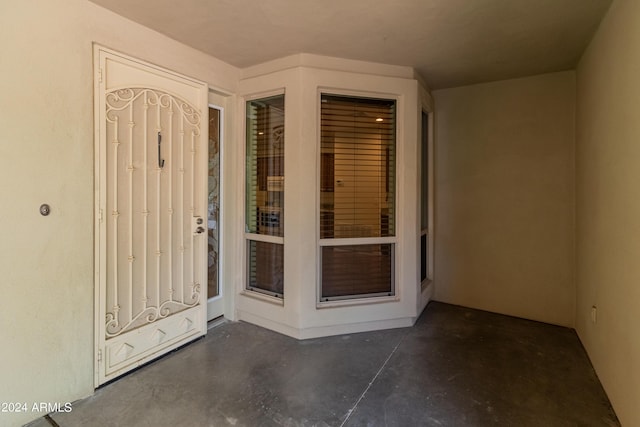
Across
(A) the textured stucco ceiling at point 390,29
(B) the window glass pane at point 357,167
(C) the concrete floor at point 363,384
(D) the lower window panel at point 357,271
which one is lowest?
(C) the concrete floor at point 363,384

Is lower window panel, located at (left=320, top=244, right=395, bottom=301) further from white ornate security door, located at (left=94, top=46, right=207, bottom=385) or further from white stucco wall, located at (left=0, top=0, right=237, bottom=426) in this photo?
white stucco wall, located at (left=0, top=0, right=237, bottom=426)

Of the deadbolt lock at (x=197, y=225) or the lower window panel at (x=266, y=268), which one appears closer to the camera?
the deadbolt lock at (x=197, y=225)

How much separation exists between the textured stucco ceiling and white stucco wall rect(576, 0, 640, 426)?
302 millimetres

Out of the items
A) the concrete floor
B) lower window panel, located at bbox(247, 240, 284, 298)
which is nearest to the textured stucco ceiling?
lower window panel, located at bbox(247, 240, 284, 298)

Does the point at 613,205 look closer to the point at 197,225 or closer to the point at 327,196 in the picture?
the point at 327,196

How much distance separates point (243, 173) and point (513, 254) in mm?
3043

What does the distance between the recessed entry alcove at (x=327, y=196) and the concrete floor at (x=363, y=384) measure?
34 cm

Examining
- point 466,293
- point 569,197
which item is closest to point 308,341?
point 466,293

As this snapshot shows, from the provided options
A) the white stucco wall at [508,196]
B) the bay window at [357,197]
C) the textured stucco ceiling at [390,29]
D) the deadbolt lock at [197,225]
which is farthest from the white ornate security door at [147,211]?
the white stucco wall at [508,196]

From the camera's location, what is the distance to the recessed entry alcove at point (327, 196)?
2.87m

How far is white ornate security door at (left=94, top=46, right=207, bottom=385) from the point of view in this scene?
7.10 ft

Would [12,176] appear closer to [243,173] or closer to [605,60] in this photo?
[243,173]

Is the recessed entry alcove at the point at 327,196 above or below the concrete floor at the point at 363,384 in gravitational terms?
above

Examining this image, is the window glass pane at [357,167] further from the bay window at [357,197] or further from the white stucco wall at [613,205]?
the white stucco wall at [613,205]
